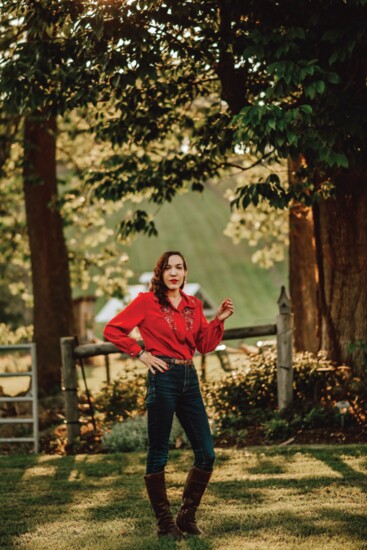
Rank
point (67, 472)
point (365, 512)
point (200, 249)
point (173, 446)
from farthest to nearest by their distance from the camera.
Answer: point (200, 249)
point (173, 446)
point (67, 472)
point (365, 512)

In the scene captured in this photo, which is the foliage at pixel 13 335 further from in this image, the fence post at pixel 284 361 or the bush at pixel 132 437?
the fence post at pixel 284 361

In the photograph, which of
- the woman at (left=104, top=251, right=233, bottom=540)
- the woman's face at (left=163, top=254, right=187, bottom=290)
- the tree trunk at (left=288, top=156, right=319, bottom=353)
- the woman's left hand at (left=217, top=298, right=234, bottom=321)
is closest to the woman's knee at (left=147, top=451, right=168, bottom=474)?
the woman at (left=104, top=251, right=233, bottom=540)

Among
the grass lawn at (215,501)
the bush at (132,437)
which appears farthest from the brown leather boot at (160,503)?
the bush at (132,437)

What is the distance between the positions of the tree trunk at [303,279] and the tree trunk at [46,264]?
4.24 meters

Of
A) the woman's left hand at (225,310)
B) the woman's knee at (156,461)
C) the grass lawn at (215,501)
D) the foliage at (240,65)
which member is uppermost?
the foliage at (240,65)

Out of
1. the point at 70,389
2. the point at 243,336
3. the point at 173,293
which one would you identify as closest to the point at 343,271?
the point at 243,336

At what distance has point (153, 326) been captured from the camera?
5.52 meters

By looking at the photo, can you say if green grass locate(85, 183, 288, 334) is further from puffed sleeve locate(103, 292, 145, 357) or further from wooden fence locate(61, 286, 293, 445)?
puffed sleeve locate(103, 292, 145, 357)

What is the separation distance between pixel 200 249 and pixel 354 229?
181 ft

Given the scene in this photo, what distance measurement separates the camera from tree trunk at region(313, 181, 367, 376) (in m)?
10.5

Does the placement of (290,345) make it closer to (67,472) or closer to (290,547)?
(67,472)

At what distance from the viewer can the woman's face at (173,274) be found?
561cm

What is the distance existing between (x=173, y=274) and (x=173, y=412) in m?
0.89

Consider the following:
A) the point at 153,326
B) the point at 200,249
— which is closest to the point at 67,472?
the point at 153,326
